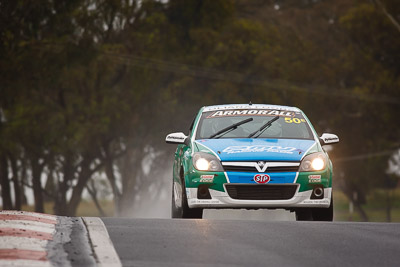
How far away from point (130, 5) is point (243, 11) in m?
9.14

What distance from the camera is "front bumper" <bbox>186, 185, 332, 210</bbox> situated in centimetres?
1147

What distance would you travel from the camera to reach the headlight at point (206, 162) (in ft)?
37.7

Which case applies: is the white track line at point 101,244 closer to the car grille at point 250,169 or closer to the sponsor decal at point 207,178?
the sponsor decal at point 207,178

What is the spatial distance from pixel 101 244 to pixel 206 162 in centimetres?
359

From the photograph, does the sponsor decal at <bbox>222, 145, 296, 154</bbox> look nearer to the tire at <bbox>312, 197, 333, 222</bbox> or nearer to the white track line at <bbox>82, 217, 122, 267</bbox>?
the tire at <bbox>312, 197, 333, 222</bbox>

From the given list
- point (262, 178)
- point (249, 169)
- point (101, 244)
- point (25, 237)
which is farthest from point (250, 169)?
point (25, 237)

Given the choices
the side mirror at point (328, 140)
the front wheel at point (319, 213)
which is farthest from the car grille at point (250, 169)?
the side mirror at point (328, 140)

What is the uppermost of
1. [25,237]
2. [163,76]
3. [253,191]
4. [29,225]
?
[25,237]

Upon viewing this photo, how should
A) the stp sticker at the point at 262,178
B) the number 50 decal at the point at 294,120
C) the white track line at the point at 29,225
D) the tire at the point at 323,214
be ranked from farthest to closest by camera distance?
the number 50 decal at the point at 294,120 → the tire at the point at 323,214 → the stp sticker at the point at 262,178 → the white track line at the point at 29,225

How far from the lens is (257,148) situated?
38.4 ft

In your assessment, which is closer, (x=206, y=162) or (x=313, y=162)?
(x=206, y=162)

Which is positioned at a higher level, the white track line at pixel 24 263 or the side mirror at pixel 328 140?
the white track line at pixel 24 263

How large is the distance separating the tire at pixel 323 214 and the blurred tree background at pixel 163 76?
21.8 meters

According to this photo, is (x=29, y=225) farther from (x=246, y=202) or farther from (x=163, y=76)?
(x=163, y=76)
